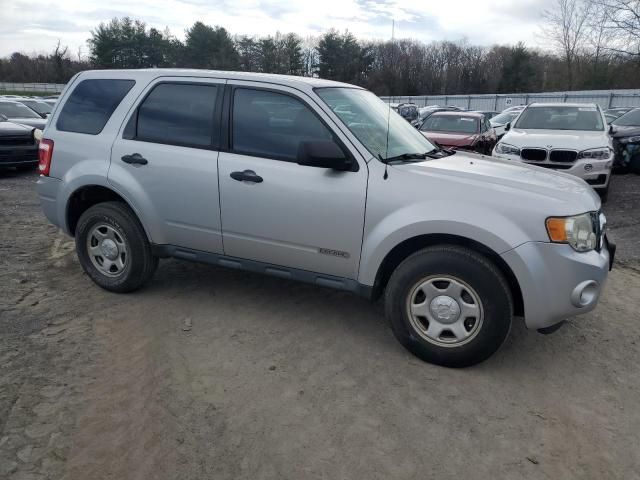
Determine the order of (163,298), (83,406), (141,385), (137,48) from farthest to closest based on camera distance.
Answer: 1. (137,48)
2. (163,298)
3. (141,385)
4. (83,406)

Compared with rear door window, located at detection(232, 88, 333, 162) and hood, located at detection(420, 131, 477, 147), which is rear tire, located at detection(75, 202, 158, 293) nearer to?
rear door window, located at detection(232, 88, 333, 162)

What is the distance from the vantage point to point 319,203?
11.6 ft

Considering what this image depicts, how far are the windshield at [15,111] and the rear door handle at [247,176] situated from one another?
41.9 ft

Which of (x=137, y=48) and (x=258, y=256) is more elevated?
(x=137, y=48)

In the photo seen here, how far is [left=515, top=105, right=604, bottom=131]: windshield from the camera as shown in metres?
9.27

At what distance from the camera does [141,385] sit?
10.3 feet

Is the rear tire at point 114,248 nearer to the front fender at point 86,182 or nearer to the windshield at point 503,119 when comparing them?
the front fender at point 86,182

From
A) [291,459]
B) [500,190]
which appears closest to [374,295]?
[500,190]

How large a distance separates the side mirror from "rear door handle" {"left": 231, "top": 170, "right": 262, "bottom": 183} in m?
0.42

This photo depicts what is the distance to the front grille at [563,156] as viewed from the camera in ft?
26.5

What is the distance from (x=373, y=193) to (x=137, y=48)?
64.6 m

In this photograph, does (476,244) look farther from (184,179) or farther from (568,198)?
(184,179)

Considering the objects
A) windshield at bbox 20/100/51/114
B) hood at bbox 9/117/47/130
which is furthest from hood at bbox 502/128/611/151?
windshield at bbox 20/100/51/114

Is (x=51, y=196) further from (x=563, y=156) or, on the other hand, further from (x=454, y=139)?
(x=454, y=139)
